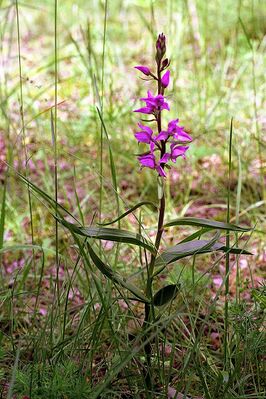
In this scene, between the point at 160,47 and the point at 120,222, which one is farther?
the point at 120,222

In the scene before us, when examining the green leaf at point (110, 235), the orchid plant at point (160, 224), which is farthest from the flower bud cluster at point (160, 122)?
the green leaf at point (110, 235)

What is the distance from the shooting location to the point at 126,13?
423 cm

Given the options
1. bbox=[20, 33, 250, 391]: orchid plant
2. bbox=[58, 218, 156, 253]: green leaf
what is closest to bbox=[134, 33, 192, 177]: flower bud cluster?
bbox=[20, 33, 250, 391]: orchid plant

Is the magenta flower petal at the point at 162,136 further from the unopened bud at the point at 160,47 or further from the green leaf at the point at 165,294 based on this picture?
the green leaf at the point at 165,294

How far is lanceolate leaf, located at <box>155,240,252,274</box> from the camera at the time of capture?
114cm

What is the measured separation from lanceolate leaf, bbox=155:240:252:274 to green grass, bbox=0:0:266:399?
6cm

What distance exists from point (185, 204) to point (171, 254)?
102 centimetres

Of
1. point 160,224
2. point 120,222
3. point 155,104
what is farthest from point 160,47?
point 120,222

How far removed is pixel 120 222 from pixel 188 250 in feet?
2.65

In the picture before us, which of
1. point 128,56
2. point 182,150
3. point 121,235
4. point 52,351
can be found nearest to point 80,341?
point 52,351

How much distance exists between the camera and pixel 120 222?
6.38 ft

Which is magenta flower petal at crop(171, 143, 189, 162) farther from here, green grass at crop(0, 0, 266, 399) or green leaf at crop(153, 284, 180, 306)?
green leaf at crop(153, 284, 180, 306)

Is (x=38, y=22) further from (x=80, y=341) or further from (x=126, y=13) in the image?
(x=80, y=341)

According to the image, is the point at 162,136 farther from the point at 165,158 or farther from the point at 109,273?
the point at 109,273
